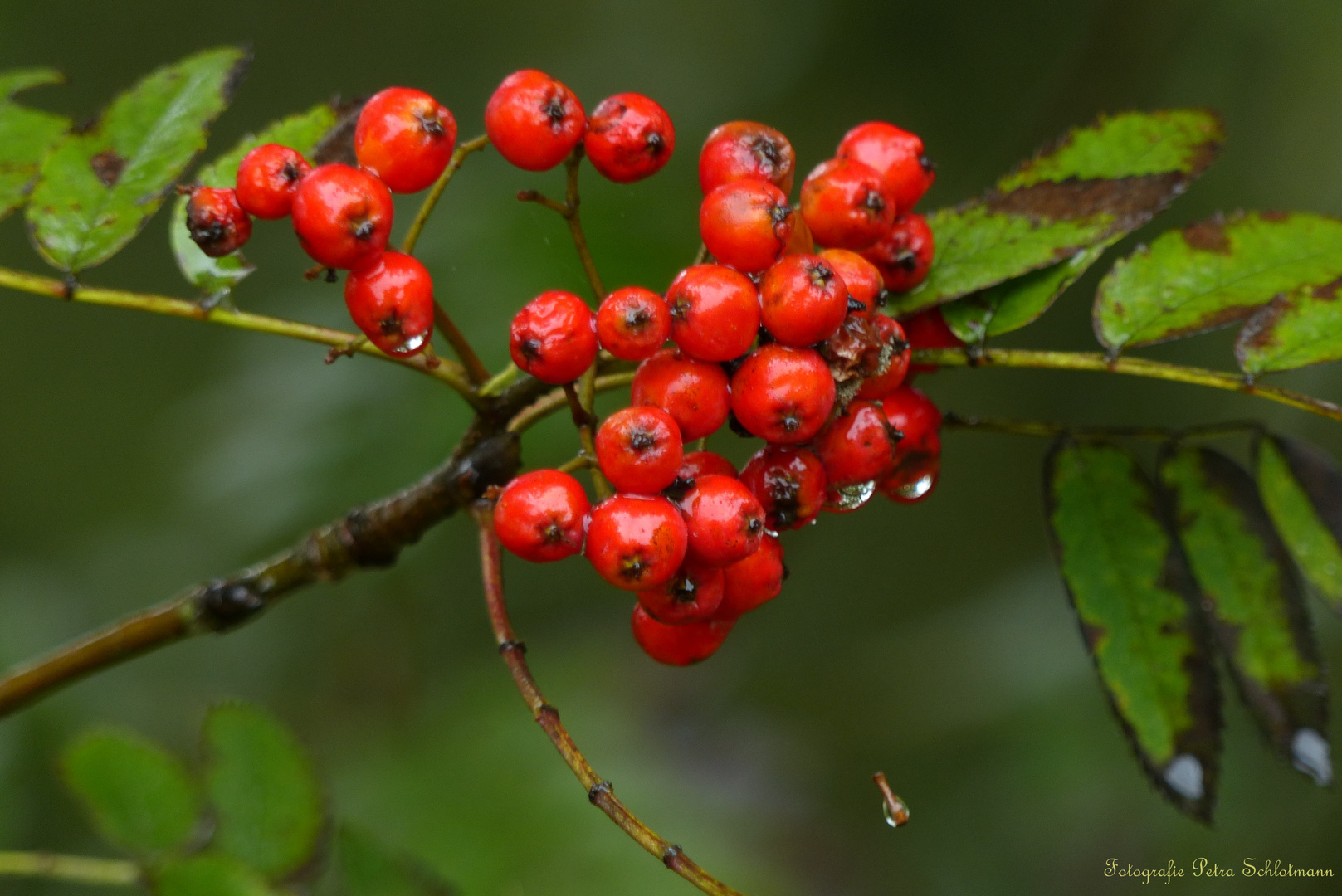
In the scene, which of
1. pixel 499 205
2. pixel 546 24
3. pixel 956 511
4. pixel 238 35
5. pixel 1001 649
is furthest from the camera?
pixel 238 35

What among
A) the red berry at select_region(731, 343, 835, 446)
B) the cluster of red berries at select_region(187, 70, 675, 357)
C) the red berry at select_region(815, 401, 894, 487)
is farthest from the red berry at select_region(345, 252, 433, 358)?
the red berry at select_region(815, 401, 894, 487)

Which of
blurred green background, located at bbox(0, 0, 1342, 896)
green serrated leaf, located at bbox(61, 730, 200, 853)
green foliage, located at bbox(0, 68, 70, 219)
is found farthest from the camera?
blurred green background, located at bbox(0, 0, 1342, 896)

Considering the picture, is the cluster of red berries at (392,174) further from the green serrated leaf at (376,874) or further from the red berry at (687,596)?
the green serrated leaf at (376,874)

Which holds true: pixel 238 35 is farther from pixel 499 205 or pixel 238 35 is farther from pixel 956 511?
pixel 956 511

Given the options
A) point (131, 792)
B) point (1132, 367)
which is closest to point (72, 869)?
point (131, 792)

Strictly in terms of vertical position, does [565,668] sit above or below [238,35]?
below

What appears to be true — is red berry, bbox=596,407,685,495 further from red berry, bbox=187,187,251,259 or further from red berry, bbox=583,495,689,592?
red berry, bbox=187,187,251,259

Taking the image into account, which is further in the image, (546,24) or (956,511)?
(546,24)

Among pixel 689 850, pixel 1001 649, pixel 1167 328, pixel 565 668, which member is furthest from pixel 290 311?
pixel 1001 649
